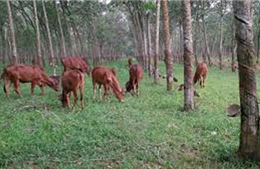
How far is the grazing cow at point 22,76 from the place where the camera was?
13.5 meters

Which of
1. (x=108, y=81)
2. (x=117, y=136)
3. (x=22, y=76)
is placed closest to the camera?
(x=117, y=136)

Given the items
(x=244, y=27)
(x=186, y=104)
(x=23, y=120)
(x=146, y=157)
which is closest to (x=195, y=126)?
(x=186, y=104)

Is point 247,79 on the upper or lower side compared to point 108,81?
upper

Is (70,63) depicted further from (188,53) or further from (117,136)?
(117,136)

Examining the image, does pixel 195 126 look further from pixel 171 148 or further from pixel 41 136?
pixel 41 136

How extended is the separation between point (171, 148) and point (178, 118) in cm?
262

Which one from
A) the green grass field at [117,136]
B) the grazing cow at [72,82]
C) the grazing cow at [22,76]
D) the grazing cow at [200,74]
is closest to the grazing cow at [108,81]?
the green grass field at [117,136]

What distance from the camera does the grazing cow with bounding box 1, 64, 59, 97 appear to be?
44.4ft

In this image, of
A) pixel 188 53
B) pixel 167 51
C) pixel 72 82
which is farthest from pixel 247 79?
pixel 167 51

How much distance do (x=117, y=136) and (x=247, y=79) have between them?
2819 millimetres

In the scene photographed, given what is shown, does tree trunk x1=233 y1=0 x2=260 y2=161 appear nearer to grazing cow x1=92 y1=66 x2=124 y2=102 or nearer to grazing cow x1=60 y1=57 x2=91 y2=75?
grazing cow x1=92 y1=66 x2=124 y2=102

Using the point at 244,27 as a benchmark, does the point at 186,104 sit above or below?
below

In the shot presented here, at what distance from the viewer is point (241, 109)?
6402 millimetres

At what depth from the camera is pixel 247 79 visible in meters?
6.28
